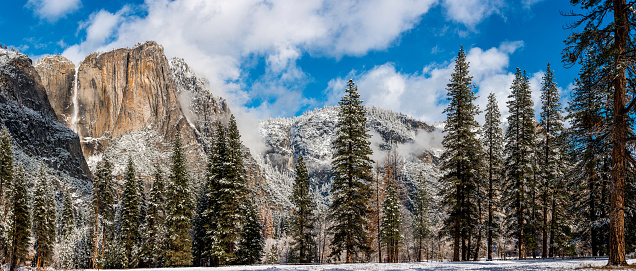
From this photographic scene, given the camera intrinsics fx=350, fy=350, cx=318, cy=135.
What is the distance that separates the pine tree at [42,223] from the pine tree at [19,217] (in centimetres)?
558

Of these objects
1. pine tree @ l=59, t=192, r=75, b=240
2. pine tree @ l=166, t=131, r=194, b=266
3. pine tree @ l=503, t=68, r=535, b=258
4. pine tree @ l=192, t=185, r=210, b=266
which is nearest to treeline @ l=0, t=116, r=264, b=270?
pine tree @ l=166, t=131, r=194, b=266

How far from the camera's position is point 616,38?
40.8ft

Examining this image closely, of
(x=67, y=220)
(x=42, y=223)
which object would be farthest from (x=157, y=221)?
(x=67, y=220)

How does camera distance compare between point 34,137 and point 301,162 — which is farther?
point 34,137

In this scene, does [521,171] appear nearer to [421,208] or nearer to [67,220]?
[421,208]

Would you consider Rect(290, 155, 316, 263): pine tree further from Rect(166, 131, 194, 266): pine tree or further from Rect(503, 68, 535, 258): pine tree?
Rect(503, 68, 535, 258): pine tree

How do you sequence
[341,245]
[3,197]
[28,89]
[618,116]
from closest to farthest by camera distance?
[618,116], [341,245], [3,197], [28,89]

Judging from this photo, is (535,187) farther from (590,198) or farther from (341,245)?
(341,245)

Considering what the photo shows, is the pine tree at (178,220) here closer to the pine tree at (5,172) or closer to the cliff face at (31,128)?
the pine tree at (5,172)

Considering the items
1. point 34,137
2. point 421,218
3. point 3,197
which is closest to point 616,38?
point 421,218

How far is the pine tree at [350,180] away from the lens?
26125 millimetres

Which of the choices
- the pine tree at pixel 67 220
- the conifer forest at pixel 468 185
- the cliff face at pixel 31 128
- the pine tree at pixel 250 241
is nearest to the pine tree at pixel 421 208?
the conifer forest at pixel 468 185

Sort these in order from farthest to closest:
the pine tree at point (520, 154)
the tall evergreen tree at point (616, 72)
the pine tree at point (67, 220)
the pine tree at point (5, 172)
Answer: the pine tree at point (67, 220), the pine tree at point (5, 172), the pine tree at point (520, 154), the tall evergreen tree at point (616, 72)

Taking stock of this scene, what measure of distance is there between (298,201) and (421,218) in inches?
994
